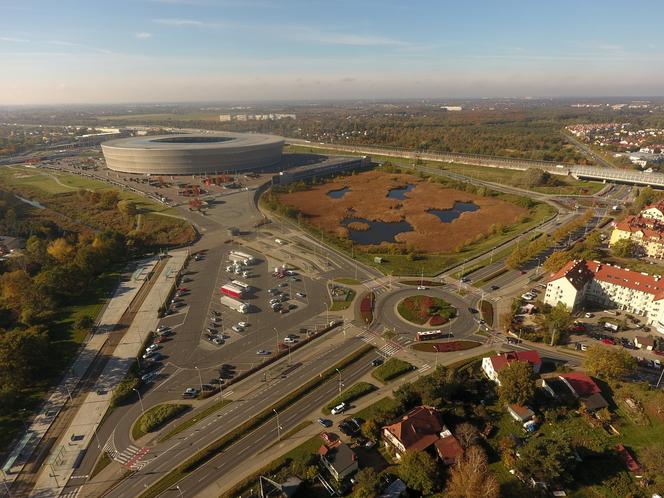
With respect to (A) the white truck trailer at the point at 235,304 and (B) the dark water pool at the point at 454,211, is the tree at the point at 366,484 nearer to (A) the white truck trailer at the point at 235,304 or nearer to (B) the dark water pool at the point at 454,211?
(A) the white truck trailer at the point at 235,304

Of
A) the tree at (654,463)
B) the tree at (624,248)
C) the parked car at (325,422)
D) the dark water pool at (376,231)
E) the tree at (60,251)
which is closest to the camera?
the tree at (654,463)

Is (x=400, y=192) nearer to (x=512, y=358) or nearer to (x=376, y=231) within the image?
(x=376, y=231)

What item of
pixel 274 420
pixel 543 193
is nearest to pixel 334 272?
pixel 274 420

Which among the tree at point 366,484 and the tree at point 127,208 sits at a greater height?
the tree at point 127,208

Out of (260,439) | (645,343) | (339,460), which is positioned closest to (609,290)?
(645,343)

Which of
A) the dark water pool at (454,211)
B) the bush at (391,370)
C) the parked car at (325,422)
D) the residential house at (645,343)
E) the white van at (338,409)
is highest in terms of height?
the dark water pool at (454,211)

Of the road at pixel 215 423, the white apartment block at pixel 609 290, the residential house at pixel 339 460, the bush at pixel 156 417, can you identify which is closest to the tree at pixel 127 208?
the road at pixel 215 423

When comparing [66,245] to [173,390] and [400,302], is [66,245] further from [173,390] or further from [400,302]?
[400,302]
